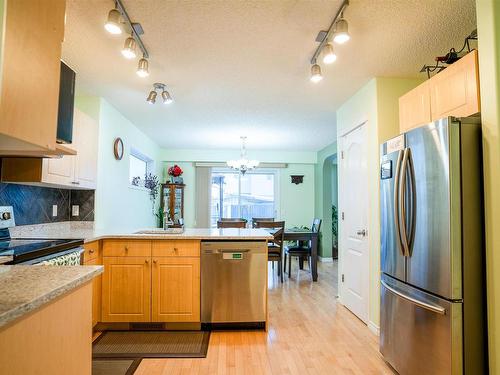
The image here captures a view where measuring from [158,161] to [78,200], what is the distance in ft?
10.5

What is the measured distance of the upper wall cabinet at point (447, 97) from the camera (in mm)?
1801

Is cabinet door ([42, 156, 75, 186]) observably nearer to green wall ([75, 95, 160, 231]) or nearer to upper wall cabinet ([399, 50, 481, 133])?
green wall ([75, 95, 160, 231])

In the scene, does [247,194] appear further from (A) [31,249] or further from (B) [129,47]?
(A) [31,249]

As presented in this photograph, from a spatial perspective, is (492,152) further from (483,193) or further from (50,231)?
(50,231)

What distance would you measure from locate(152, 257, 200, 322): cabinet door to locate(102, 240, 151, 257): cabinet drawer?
0.46ft

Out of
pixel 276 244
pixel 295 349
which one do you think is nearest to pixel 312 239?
pixel 276 244

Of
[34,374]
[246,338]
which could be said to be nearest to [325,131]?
[246,338]

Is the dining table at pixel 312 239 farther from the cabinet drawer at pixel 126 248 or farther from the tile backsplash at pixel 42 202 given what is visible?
the tile backsplash at pixel 42 202

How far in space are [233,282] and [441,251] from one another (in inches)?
69.1

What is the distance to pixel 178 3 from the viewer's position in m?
1.90

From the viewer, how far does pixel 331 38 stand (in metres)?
2.18

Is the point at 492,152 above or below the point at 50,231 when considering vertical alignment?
above

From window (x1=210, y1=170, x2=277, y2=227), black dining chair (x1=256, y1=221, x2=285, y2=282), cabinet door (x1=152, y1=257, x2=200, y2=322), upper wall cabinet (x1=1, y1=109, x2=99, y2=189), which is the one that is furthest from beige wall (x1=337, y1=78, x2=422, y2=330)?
window (x1=210, y1=170, x2=277, y2=227)

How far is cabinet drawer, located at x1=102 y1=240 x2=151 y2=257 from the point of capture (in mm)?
2814
